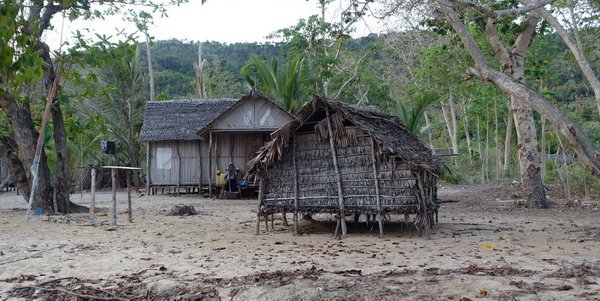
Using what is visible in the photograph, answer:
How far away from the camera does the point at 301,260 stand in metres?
8.18

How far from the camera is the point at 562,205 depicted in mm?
15391

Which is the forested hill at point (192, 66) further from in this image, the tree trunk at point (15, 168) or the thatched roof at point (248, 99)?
the tree trunk at point (15, 168)

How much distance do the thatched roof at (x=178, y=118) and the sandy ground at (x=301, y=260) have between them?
311 inches

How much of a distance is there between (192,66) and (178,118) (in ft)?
79.8

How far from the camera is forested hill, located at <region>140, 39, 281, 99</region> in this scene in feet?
122

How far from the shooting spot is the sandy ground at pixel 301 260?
6.30 metres

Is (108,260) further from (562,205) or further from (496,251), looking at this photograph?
(562,205)

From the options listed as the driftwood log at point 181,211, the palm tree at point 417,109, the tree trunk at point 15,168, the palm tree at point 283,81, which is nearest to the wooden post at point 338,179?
the driftwood log at point 181,211

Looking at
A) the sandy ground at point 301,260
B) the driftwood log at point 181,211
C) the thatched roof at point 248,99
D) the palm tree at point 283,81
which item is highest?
the palm tree at point 283,81

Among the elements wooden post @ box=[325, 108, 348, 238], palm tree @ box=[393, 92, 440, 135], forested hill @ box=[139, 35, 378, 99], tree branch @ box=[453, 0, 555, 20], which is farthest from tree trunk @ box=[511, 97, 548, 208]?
forested hill @ box=[139, 35, 378, 99]

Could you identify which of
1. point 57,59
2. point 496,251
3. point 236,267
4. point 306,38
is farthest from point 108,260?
point 306,38

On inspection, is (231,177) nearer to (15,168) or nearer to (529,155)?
(15,168)

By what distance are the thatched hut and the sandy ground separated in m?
0.62

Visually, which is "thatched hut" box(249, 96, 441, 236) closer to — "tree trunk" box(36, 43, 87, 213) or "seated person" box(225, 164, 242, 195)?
"tree trunk" box(36, 43, 87, 213)
